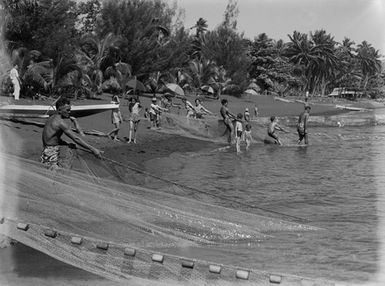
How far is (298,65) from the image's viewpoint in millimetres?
80250

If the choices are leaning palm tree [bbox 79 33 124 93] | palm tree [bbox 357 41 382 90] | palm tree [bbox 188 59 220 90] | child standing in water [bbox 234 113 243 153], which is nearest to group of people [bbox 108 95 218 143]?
child standing in water [bbox 234 113 243 153]

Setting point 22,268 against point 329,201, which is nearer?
point 22,268

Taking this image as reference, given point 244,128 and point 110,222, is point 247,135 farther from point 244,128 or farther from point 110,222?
point 110,222

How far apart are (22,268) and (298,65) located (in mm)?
77167

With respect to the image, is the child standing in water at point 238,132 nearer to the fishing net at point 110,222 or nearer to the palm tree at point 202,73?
the fishing net at point 110,222

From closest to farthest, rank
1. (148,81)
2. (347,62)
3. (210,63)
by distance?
(148,81) < (210,63) < (347,62)

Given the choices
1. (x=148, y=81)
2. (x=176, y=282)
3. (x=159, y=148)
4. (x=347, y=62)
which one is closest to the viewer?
(x=176, y=282)

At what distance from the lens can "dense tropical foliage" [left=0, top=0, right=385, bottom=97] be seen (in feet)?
80.7

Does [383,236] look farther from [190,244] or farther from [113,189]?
[113,189]

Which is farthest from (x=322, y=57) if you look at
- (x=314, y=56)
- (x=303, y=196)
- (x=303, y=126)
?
(x=303, y=196)

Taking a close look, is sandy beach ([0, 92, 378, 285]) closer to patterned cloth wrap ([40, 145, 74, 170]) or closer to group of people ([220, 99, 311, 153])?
patterned cloth wrap ([40, 145, 74, 170])

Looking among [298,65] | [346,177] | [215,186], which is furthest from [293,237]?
[298,65]

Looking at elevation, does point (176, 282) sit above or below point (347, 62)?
below

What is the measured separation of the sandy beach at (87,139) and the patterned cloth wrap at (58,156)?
56 centimetres
